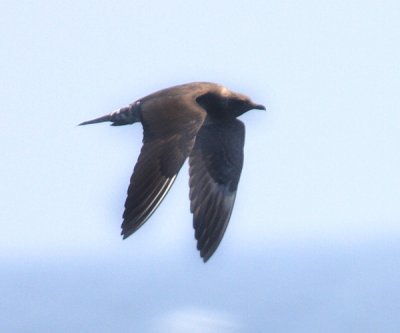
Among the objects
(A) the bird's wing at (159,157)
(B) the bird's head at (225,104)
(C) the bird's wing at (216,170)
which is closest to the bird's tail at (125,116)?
(A) the bird's wing at (159,157)

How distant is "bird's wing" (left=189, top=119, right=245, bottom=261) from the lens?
22.3 metres

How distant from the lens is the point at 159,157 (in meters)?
20.3

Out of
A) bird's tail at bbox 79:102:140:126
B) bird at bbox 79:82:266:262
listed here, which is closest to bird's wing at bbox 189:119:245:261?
bird at bbox 79:82:266:262

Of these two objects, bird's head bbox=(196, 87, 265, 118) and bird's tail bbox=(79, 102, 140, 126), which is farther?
bird's head bbox=(196, 87, 265, 118)

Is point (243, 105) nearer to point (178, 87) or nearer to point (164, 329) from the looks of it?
point (178, 87)

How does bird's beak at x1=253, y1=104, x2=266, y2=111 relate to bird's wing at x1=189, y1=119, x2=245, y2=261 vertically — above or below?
above

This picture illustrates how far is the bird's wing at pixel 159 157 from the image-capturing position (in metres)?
19.9

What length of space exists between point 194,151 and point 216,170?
0.37 m

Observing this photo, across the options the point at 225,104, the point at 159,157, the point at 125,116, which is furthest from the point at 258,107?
the point at 159,157

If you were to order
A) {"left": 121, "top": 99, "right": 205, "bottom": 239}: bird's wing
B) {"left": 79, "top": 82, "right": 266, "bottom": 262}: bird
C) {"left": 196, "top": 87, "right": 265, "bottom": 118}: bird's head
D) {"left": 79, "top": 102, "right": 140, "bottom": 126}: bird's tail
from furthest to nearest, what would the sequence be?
{"left": 196, "top": 87, "right": 265, "bottom": 118}: bird's head < {"left": 79, "top": 102, "right": 140, "bottom": 126}: bird's tail < {"left": 79, "top": 82, "right": 266, "bottom": 262}: bird < {"left": 121, "top": 99, "right": 205, "bottom": 239}: bird's wing

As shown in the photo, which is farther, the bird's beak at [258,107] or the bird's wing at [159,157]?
the bird's beak at [258,107]

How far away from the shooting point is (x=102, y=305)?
19588 centimetres

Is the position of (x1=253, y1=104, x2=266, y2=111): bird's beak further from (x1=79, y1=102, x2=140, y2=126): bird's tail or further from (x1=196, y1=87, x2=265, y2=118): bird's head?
(x1=79, y1=102, x2=140, y2=126): bird's tail

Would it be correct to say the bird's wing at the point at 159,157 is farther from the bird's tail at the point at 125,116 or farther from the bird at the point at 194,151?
the bird's tail at the point at 125,116
